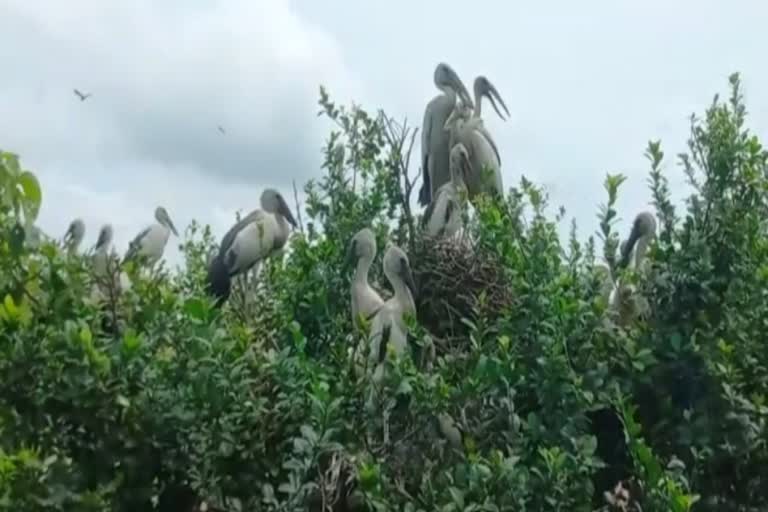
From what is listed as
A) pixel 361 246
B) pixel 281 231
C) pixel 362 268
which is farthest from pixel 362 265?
pixel 281 231

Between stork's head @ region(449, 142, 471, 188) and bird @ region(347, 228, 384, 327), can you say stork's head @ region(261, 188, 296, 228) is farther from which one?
bird @ region(347, 228, 384, 327)

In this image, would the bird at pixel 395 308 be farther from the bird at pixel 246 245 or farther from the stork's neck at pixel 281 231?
the stork's neck at pixel 281 231

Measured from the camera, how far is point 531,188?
6.03 m

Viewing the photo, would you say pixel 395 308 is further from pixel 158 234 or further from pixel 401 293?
pixel 158 234

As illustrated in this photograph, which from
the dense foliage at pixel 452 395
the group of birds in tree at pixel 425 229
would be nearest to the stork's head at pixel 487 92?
the group of birds in tree at pixel 425 229

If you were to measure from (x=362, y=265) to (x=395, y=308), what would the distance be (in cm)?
37

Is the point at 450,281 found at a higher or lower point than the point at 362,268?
higher

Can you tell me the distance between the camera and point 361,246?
280 inches

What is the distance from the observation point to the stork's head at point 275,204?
33.0 feet

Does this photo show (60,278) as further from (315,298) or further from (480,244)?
(480,244)

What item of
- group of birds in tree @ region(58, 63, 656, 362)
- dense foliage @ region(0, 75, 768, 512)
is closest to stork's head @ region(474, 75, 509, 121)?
group of birds in tree @ region(58, 63, 656, 362)

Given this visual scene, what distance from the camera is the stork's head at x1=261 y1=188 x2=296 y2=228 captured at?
10.0 metres

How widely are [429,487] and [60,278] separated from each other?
111cm

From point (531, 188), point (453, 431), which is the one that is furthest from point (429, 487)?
point (531, 188)
